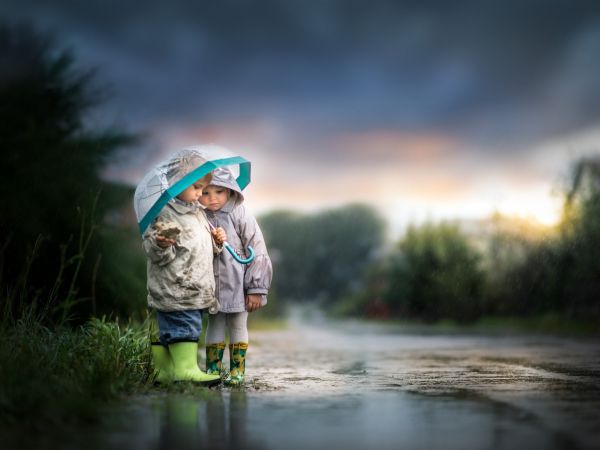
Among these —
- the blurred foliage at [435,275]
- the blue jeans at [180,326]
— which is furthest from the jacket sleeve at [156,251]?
the blurred foliage at [435,275]

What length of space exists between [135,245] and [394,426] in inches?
223

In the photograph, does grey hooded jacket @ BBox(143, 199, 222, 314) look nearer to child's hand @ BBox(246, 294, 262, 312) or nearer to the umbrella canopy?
the umbrella canopy

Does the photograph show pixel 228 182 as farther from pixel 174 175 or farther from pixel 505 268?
pixel 505 268

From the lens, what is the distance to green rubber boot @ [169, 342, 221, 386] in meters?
5.54

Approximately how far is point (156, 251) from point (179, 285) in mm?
263

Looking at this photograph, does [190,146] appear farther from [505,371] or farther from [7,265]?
[505,371]

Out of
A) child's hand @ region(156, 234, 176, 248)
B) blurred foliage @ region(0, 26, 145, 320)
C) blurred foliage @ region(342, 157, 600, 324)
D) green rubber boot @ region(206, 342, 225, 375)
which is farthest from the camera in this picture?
blurred foliage @ region(342, 157, 600, 324)

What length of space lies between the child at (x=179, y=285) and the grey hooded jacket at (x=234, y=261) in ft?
0.71

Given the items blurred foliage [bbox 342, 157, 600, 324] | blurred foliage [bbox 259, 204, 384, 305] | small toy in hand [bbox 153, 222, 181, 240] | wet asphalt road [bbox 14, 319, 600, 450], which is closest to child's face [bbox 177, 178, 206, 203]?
small toy in hand [bbox 153, 222, 181, 240]

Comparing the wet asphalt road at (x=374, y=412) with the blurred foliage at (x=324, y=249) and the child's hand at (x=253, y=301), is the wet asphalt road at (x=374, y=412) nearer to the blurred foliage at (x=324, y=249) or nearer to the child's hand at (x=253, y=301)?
the child's hand at (x=253, y=301)

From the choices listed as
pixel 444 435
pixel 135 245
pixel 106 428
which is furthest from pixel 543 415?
pixel 135 245

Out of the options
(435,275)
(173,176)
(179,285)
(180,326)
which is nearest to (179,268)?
(179,285)

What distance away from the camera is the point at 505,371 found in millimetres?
7188

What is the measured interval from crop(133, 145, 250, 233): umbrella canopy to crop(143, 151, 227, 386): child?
16 mm
